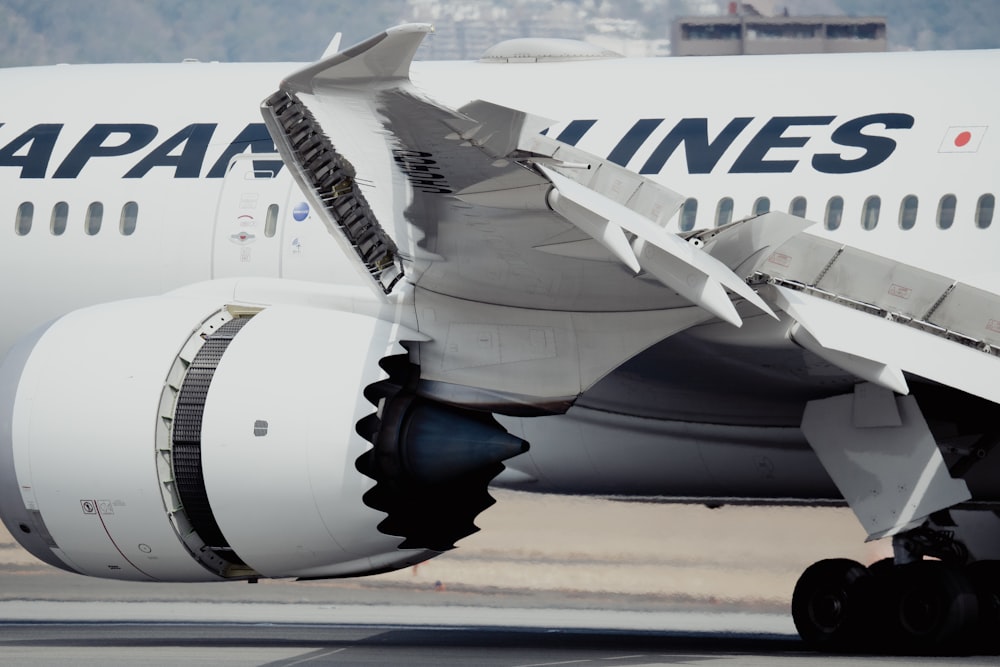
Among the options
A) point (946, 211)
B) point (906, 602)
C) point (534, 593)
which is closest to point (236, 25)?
point (534, 593)

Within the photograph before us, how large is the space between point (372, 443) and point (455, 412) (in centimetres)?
62

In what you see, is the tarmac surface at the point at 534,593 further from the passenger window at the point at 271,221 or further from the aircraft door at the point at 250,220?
the passenger window at the point at 271,221

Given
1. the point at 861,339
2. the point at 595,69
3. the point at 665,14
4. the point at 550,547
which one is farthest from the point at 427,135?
the point at 665,14

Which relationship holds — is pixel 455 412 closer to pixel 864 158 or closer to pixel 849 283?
pixel 849 283

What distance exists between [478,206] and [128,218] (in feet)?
16.9

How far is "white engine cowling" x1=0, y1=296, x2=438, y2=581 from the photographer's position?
9125 millimetres

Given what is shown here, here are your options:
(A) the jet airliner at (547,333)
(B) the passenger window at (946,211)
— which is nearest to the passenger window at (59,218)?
(A) the jet airliner at (547,333)

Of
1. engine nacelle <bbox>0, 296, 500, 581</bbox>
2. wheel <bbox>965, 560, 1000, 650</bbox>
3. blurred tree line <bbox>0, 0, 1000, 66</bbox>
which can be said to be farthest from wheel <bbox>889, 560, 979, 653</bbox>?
blurred tree line <bbox>0, 0, 1000, 66</bbox>

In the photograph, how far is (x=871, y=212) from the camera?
36.1ft

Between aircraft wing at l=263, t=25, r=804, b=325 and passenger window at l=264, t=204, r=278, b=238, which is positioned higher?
aircraft wing at l=263, t=25, r=804, b=325

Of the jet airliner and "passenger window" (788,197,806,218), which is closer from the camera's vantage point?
the jet airliner

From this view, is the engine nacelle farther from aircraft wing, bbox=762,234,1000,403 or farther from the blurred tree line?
the blurred tree line

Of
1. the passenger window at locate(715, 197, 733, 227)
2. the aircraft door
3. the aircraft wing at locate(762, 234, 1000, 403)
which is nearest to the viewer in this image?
the aircraft wing at locate(762, 234, 1000, 403)

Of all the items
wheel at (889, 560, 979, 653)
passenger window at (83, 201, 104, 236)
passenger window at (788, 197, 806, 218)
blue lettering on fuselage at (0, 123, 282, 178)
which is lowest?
wheel at (889, 560, 979, 653)
